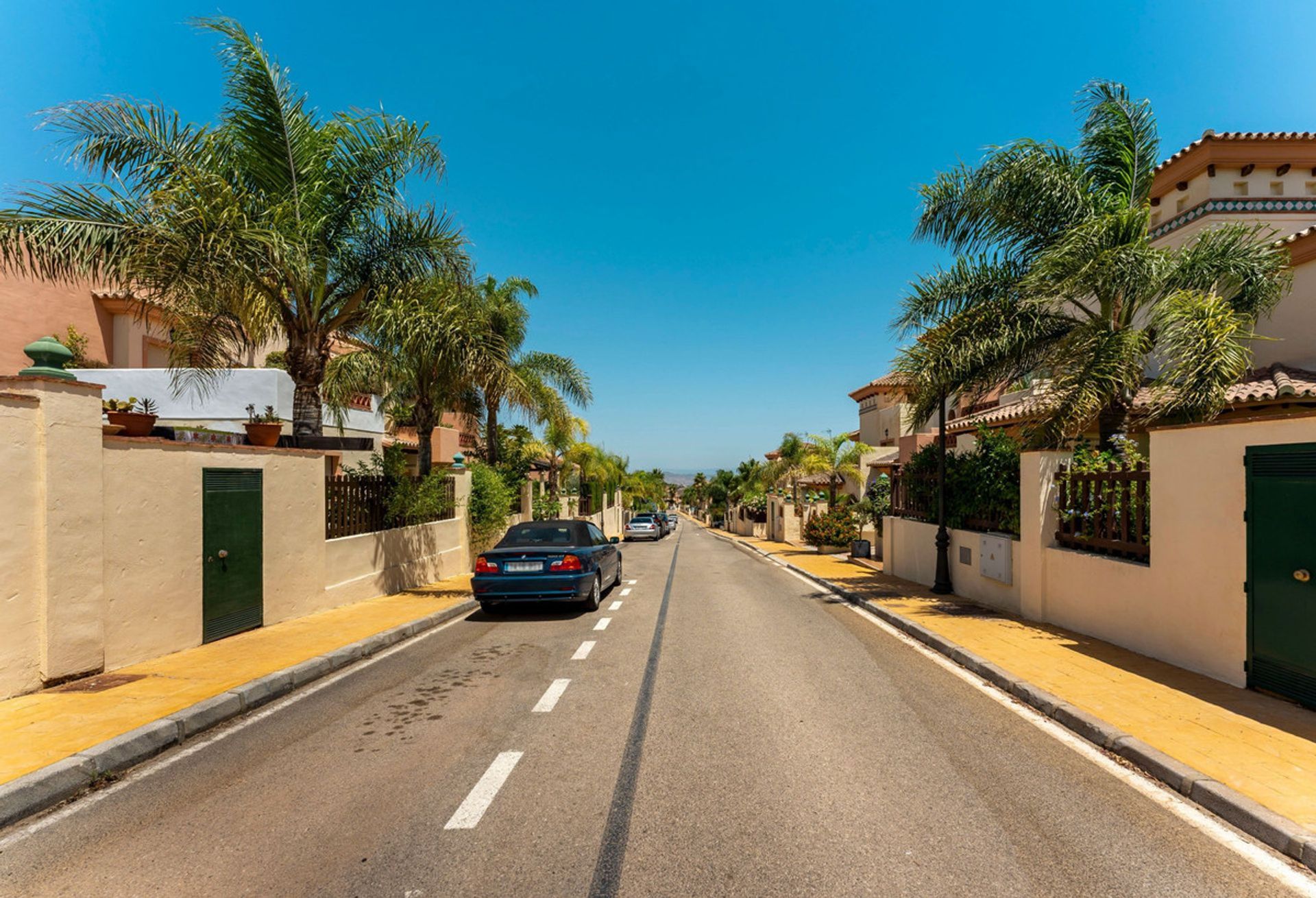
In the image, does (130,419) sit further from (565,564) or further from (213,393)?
(213,393)

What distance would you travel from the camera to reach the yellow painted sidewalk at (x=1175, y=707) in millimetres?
4273

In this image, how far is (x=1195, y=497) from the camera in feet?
22.0

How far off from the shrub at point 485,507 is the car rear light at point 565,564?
8.09 m

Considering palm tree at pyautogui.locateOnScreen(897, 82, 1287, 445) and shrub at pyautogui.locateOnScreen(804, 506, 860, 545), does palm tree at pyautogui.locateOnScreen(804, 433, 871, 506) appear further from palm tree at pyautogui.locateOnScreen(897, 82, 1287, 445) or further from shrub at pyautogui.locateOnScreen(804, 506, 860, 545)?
palm tree at pyautogui.locateOnScreen(897, 82, 1287, 445)

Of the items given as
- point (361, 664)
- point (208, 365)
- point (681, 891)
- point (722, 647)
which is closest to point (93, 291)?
point (208, 365)

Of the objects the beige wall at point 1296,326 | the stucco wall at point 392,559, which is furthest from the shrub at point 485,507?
the beige wall at point 1296,326

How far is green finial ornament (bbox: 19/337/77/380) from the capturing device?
248 inches

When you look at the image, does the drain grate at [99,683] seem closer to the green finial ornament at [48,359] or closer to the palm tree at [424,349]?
the green finial ornament at [48,359]

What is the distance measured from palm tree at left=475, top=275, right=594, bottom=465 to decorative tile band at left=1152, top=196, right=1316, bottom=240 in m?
16.2

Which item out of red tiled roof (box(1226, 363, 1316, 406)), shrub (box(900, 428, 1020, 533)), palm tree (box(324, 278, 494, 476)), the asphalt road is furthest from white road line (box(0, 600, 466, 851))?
red tiled roof (box(1226, 363, 1316, 406))

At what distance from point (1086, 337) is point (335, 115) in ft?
41.4

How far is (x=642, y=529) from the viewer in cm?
4181

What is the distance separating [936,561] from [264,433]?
41.0 ft

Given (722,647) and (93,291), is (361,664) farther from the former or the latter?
(93,291)
